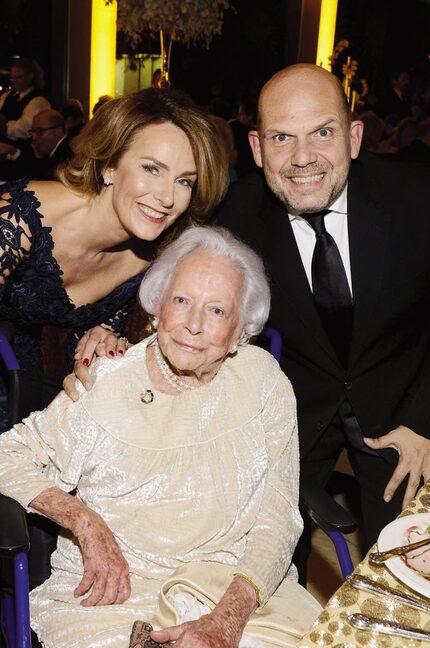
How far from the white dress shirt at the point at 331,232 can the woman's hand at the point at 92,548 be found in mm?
1032

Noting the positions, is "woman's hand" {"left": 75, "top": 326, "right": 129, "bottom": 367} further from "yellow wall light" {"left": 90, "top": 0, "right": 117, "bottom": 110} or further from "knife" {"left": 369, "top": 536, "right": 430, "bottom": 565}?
"yellow wall light" {"left": 90, "top": 0, "right": 117, "bottom": 110}

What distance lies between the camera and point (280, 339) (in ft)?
7.72

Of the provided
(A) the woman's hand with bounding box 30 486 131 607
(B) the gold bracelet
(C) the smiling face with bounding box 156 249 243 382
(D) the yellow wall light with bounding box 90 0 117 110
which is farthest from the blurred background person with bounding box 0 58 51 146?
(B) the gold bracelet

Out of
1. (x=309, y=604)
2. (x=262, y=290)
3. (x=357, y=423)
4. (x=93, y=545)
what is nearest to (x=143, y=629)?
(x=93, y=545)

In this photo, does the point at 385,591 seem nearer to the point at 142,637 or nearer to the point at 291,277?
the point at 142,637

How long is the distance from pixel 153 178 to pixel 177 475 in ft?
3.06

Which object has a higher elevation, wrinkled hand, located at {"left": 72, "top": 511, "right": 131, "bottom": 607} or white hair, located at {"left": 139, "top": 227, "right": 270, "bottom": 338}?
white hair, located at {"left": 139, "top": 227, "right": 270, "bottom": 338}

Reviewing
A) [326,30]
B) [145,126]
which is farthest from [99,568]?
[326,30]

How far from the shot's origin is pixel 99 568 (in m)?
1.74

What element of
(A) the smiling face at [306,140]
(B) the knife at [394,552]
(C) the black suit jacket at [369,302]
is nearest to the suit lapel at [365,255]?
(C) the black suit jacket at [369,302]

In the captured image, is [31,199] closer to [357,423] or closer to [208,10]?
[357,423]

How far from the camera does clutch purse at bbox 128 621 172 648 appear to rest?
1584mm

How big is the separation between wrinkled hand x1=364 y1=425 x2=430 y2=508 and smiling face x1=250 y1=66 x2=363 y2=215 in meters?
0.75

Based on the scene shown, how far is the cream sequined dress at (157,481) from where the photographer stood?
71.6 inches
